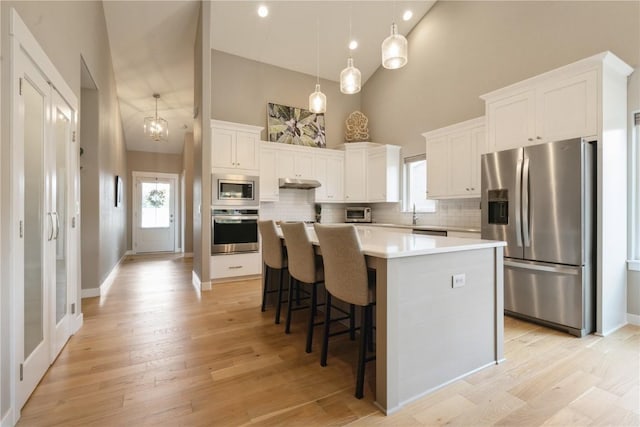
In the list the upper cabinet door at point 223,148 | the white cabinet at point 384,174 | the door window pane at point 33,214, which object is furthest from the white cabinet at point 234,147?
the door window pane at point 33,214

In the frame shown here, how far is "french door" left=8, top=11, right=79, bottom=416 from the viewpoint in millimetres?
1610

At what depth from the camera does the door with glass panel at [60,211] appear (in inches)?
87.2

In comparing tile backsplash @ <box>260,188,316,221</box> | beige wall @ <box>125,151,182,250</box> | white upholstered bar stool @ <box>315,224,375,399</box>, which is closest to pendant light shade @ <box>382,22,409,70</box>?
white upholstered bar stool @ <box>315,224,375,399</box>

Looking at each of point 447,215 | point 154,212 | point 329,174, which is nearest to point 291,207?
point 329,174

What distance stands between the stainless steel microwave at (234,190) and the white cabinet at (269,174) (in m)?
0.26

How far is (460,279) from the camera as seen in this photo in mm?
1948

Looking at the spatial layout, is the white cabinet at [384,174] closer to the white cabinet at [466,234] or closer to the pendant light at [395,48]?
the white cabinet at [466,234]

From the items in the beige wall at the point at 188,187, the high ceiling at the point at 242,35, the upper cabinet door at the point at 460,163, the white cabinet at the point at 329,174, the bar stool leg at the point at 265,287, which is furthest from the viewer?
the beige wall at the point at 188,187

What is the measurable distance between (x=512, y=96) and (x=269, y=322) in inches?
135

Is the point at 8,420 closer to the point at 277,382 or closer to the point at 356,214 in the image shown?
the point at 277,382

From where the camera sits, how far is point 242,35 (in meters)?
4.92

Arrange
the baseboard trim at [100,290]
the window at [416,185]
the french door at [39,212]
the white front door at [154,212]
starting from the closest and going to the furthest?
the french door at [39,212], the baseboard trim at [100,290], the window at [416,185], the white front door at [154,212]

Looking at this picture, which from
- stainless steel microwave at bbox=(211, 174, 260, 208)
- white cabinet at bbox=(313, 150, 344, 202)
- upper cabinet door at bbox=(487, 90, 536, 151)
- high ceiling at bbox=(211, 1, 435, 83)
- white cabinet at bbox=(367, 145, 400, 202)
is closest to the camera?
upper cabinet door at bbox=(487, 90, 536, 151)

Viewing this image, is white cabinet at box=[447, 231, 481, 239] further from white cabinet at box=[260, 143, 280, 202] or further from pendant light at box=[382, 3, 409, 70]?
white cabinet at box=[260, 143, 280, 202]
